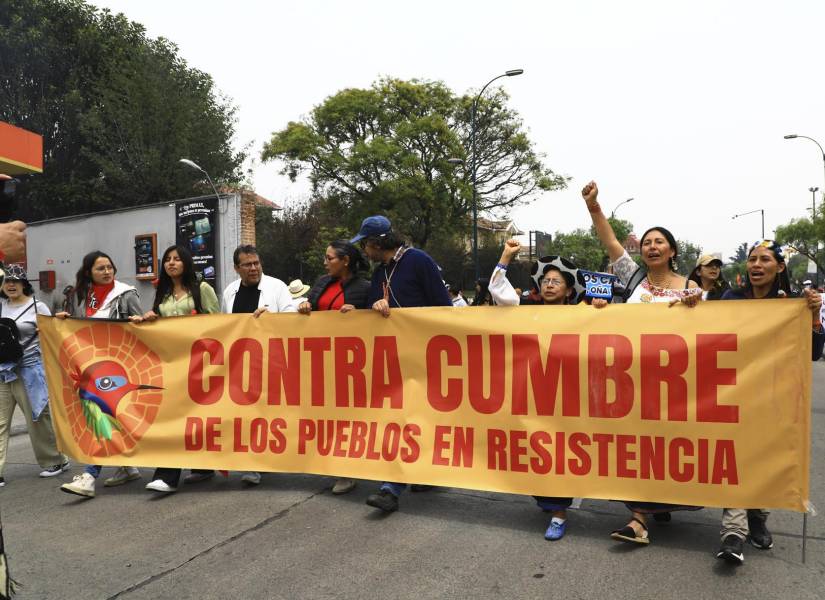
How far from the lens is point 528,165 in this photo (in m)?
36.1

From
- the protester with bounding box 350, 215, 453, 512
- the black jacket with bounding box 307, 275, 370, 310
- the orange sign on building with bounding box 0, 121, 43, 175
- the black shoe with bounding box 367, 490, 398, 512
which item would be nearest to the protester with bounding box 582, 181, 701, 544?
the protester with bounding box 350, 215, 453, 512

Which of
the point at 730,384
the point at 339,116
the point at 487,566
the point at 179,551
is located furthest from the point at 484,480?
the point at 339,116

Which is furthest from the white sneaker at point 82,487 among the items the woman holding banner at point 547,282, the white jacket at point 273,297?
the woman holding banner at point 547,282

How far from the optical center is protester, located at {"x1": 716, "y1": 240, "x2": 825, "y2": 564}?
3447 mm

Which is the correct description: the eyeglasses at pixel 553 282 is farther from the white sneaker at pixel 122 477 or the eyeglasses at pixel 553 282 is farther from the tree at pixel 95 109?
the tree at pixel 95 109

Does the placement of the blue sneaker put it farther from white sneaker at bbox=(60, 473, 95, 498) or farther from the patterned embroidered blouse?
white sneaker at bbox=(60, 473, 95, 498)

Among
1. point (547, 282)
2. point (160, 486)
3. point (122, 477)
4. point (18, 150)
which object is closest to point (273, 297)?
point (160, 486)

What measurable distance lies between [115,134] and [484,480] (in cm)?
3029

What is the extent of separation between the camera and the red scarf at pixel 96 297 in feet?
18.0

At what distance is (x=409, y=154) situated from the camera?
33.9m

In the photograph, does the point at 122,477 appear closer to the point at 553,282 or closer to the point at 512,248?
the point at 512,248

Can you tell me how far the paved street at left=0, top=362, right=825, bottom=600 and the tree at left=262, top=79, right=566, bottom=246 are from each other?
29.6 m

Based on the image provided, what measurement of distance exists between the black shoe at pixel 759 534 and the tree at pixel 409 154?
30382 mm

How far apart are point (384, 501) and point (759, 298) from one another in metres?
2.54
